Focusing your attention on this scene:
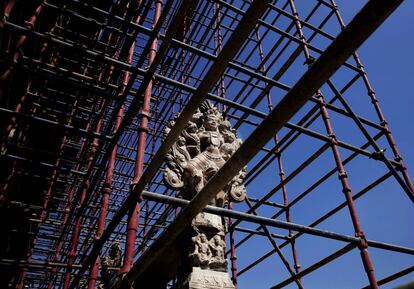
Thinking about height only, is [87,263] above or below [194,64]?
below

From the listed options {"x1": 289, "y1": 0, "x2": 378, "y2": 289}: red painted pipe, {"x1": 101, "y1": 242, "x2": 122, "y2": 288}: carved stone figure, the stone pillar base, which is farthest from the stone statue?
{"x1": 101, "y1": 242, "x2": 122, "y2": 288}: carved stone figure

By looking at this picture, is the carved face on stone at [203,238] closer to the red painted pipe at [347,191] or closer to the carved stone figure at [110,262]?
the red painted pipe at [347,191]

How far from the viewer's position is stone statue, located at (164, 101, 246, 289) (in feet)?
10.9

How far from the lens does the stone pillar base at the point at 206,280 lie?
3141mm

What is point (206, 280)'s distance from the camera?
3.21 meters

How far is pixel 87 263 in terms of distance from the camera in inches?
153

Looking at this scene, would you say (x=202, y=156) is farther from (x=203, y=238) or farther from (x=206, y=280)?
(x=206, y=280)

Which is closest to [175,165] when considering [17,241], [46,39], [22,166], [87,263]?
[87,263]

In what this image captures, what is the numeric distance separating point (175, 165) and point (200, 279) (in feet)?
3.92

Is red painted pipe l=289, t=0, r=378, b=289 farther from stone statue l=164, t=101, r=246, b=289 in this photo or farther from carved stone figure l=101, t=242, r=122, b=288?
carved stone figure l=101, t=242, r=122, b=288

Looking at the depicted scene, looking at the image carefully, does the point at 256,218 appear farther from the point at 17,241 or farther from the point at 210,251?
the point at 17,241

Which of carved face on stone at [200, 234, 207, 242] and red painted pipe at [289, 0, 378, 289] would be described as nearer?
carved face on stone at [200, 234, 207, 242]

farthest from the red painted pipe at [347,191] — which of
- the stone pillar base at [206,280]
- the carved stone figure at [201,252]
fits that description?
the carved stone figure at [201,252]

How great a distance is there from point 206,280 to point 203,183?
986 millimetres
